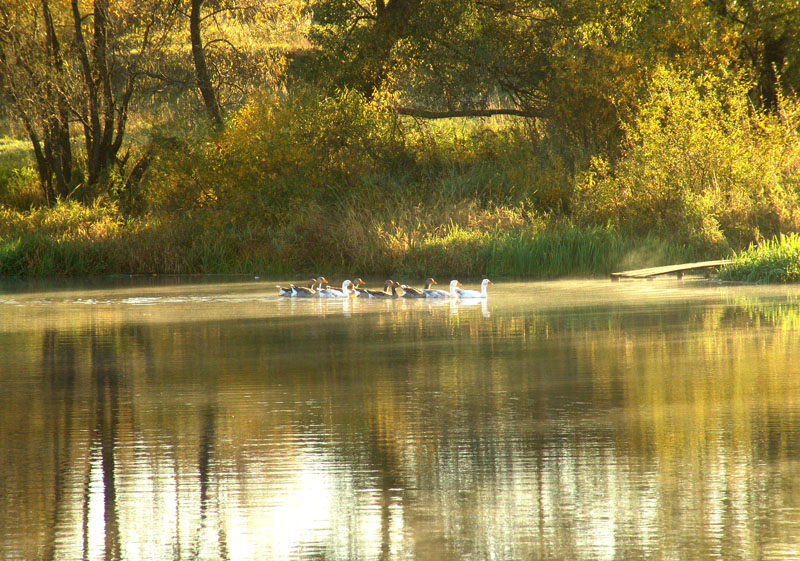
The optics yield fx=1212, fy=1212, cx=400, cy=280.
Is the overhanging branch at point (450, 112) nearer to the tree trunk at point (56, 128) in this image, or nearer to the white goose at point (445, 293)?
the tree trunk at point (56, 128)

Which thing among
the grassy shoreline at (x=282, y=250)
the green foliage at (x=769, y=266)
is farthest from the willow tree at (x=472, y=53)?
the green foliage at (x=769, y=266)

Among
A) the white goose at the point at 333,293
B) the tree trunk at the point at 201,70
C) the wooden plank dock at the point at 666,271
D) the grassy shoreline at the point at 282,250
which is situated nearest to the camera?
the white goose at the point at 333,293

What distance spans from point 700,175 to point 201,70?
601 inches

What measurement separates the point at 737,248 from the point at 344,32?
13862 mm

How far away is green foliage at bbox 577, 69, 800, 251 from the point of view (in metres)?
25.9

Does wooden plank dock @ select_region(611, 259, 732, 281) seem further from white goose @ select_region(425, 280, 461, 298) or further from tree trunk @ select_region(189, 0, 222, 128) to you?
tree trunk @ select_region(189, 0, 222, 128)

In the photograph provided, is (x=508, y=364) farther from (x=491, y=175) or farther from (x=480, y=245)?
(x=491, y=175)

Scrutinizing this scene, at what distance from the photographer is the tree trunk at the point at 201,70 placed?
34.9 m

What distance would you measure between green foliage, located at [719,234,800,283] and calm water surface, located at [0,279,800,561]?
21.1 ft

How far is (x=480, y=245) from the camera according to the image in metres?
26.2

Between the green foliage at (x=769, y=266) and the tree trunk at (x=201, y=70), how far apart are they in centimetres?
1768

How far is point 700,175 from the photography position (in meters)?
27.3

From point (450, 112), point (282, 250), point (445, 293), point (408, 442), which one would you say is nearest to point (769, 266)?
point (445, 293)

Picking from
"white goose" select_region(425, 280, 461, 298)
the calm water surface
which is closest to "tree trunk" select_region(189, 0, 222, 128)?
"white goose" select_region(425, 280, 461, 298)
